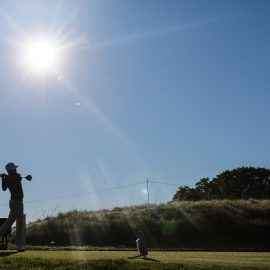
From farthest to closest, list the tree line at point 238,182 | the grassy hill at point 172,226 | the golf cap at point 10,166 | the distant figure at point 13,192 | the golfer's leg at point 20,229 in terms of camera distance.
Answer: the tree line at point 238,182
the grassy hill at point 172,226
the golfer's leg at point 20,229
the golf cap at point 10,166
the distant figure at point 13,192

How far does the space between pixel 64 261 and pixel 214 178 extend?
323 feet

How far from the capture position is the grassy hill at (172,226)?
3841cm

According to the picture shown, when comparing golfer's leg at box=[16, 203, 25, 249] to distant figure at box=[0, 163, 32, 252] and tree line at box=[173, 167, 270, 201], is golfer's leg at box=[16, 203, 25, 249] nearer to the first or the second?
distant figure at box=[0, 163, 32, 252]

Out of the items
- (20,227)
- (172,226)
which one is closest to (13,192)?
(20,227)

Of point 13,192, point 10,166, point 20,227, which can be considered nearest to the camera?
point 13,192

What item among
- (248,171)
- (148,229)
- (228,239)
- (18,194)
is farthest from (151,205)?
(248,171)

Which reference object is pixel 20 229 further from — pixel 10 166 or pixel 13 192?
pixel 10 166

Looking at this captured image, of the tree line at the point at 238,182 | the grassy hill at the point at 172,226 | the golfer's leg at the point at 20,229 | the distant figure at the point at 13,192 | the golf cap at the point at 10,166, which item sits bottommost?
the golfer's leg at the point at 20,229

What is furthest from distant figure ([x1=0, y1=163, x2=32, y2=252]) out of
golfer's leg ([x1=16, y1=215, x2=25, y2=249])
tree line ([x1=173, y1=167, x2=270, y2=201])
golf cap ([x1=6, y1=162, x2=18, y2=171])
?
tree line ([x1=173, y1=167, x2=270, y2=201])

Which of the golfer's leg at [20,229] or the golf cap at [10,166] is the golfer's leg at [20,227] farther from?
the golf cap at [10,166]

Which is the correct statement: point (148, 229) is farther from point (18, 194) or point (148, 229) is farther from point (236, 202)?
point (18, 194)

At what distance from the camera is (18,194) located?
16.3 metres

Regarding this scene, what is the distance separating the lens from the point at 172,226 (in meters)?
40.4

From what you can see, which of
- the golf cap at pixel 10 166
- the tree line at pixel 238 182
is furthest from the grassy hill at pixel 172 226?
the tree line at pixel 238 182
